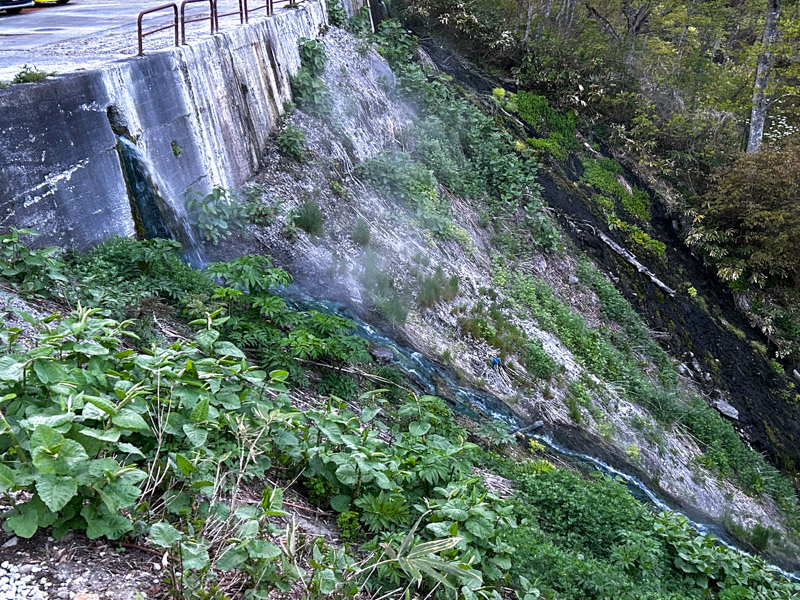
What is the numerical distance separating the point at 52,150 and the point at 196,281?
1.71 metres

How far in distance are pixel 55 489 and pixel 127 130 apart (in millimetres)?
4972

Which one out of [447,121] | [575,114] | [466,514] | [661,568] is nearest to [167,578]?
[466,514]

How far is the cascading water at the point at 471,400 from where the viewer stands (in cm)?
755

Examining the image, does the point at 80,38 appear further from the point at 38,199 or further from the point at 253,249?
the point at 38,199

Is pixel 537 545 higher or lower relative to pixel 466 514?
lower

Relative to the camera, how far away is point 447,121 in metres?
13.6

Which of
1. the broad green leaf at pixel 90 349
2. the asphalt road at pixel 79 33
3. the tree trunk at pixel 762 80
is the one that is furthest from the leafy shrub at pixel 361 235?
the tree trunk at pixel 762 80

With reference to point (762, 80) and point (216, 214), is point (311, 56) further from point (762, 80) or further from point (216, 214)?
point (762, 80)

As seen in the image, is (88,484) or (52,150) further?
(52,150)

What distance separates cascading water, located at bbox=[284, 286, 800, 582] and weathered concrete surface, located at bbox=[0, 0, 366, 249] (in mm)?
2148

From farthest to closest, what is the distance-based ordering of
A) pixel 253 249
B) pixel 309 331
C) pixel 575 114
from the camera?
pixel 575 114, pixel 253 249, pixel 309 331

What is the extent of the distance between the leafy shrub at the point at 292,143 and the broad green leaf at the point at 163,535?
8.03m

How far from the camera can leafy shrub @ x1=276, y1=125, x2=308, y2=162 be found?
9.80 metres

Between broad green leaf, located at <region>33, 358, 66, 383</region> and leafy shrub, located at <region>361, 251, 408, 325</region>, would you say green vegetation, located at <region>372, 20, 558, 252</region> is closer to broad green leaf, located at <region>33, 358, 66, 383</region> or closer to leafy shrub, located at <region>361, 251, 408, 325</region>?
leafy shrub, located at <region>361, 251, 408, 325</region>
